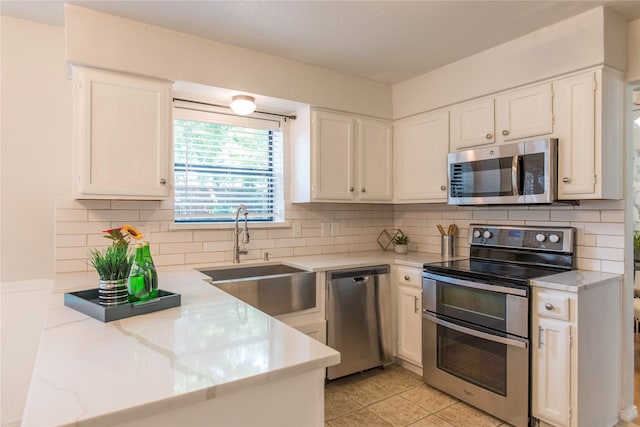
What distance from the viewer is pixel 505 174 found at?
2525 millimetres

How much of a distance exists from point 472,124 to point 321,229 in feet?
4.87

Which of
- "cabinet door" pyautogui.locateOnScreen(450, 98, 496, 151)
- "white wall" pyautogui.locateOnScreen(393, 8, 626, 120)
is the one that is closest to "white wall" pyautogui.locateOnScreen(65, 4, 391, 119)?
"white wall" pyautogui.locateOnScreen(393, 8, 626, 120)

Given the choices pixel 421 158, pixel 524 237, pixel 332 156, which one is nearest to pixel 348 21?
pixel 332 156

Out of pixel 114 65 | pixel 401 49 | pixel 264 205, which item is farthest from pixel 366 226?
pixel 114 65

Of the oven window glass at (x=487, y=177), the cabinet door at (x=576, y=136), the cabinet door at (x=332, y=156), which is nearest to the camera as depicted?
the cabinet door at (x=576, y=136)

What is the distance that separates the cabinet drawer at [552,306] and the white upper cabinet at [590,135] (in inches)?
25.2

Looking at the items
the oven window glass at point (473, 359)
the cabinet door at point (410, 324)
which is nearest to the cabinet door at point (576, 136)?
the oven window glass at point (473, 359)

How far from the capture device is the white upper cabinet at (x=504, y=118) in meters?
2.38

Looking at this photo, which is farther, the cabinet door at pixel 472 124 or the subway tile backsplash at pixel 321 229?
the cabinet door at pixel 472 124

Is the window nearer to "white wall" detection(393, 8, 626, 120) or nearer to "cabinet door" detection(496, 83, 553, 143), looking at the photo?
"white wall" detection(393, 8, 626, 120)

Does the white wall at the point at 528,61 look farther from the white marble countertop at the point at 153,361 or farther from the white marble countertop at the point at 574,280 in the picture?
the white marble countertop at the point at 153,361

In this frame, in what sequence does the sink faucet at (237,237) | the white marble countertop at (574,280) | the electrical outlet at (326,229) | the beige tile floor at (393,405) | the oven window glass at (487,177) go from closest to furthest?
the white marble countertop at (574,280) → the beige tile floor at (393,405) → the oven window glass at (487,177) → the sink faucet at (237,237) → the electrical outlet at (326,229)

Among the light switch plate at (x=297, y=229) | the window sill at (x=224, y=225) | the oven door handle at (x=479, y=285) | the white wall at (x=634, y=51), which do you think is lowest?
the oven door handle at (x=479, y=285)

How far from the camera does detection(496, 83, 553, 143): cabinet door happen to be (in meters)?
2.36
